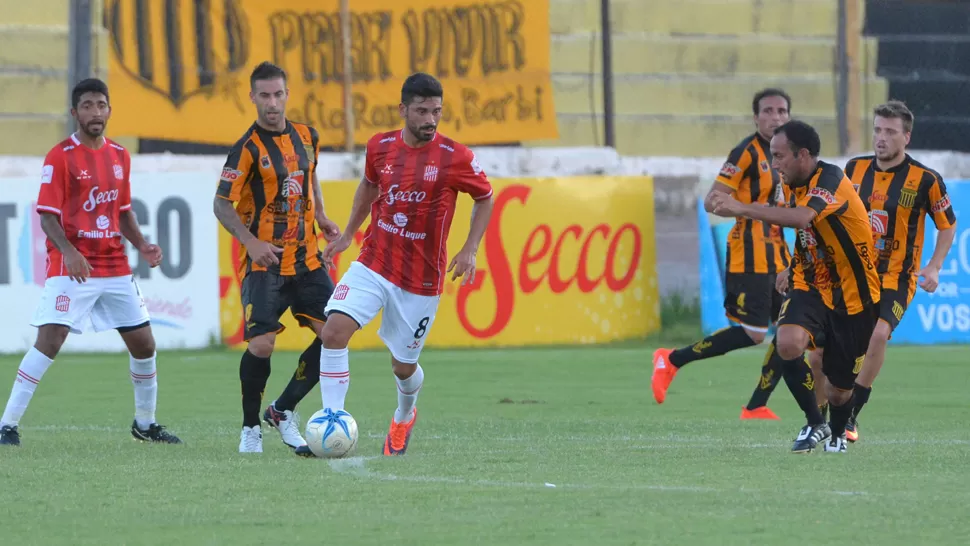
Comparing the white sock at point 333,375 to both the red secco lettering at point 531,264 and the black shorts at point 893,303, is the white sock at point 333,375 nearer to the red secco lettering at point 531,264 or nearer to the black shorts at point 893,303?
the black shorts at point 893,303

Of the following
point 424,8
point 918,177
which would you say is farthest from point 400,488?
point 424,8

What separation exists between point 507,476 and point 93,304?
9.42 ft

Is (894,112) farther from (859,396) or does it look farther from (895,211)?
(859,396)

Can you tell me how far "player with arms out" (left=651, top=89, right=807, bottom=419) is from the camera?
1002 centimetres

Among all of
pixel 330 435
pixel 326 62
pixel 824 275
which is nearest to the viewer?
pixel 330 435

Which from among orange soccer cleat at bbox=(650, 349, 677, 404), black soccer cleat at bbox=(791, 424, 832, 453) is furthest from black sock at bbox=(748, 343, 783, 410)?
black soccer cleat at bbox=(791, 424, 832, 453)

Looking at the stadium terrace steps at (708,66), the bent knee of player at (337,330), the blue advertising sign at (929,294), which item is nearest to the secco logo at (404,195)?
the bent knee of player at (337,330)

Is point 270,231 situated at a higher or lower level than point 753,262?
higher

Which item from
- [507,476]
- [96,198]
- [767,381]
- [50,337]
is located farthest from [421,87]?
[767,381]

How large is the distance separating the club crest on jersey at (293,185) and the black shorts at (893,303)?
10.1 feet

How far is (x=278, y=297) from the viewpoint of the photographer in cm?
822

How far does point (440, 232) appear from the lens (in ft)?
25.7

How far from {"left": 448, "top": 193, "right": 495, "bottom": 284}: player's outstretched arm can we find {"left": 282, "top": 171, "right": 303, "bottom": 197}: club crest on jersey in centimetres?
91

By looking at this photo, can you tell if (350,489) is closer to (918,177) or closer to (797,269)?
(797,269)
